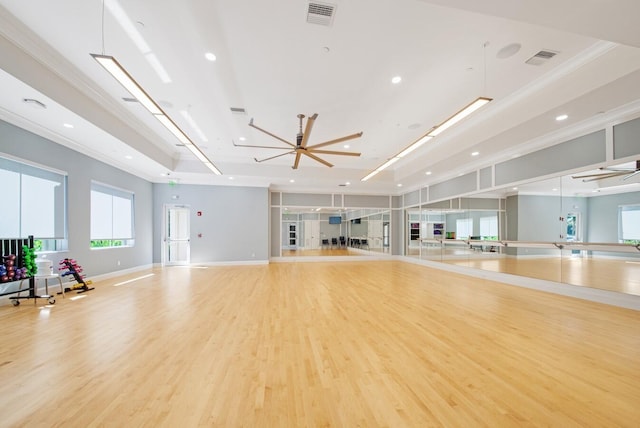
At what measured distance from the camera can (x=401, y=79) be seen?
430cm

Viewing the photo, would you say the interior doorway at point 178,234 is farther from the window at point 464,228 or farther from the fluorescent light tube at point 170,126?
the window at point 464,228

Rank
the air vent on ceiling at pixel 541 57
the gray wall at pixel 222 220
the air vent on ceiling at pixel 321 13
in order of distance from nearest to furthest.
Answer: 1. the air vent on ceiling at pixel 321 13
2. the air vent on ceiling at pixel 541 57
3. the gray wall at pixel 222 220

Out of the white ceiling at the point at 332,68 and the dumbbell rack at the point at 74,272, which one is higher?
the white ceiling at the point at 332,68

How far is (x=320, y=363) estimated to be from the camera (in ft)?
7.99

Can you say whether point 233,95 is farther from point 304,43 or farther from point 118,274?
point 118,274

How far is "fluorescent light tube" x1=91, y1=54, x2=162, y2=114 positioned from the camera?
2.67 metres

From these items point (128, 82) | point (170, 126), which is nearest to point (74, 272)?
point (170, 126)

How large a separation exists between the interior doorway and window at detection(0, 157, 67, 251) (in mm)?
3868

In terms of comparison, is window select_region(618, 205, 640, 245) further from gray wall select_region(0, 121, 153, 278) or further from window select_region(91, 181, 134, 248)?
window select_region(91, 181, 134, 248)

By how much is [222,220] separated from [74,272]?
483 centimetres

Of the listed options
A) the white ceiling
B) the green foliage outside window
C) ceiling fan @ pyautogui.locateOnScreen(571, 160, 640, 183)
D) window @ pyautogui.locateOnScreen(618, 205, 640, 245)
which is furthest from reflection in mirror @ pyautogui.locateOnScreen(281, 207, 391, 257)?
window @ pyautogui.locateOnScreen(618, 205, 640, 245)

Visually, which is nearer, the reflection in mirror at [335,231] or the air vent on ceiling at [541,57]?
the air vent on ceiling at [541,57]

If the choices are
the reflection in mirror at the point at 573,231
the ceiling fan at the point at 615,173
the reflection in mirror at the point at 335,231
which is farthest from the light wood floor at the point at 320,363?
the reflection in mirror at the point at 335,231

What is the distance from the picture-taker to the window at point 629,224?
14.4 ft
